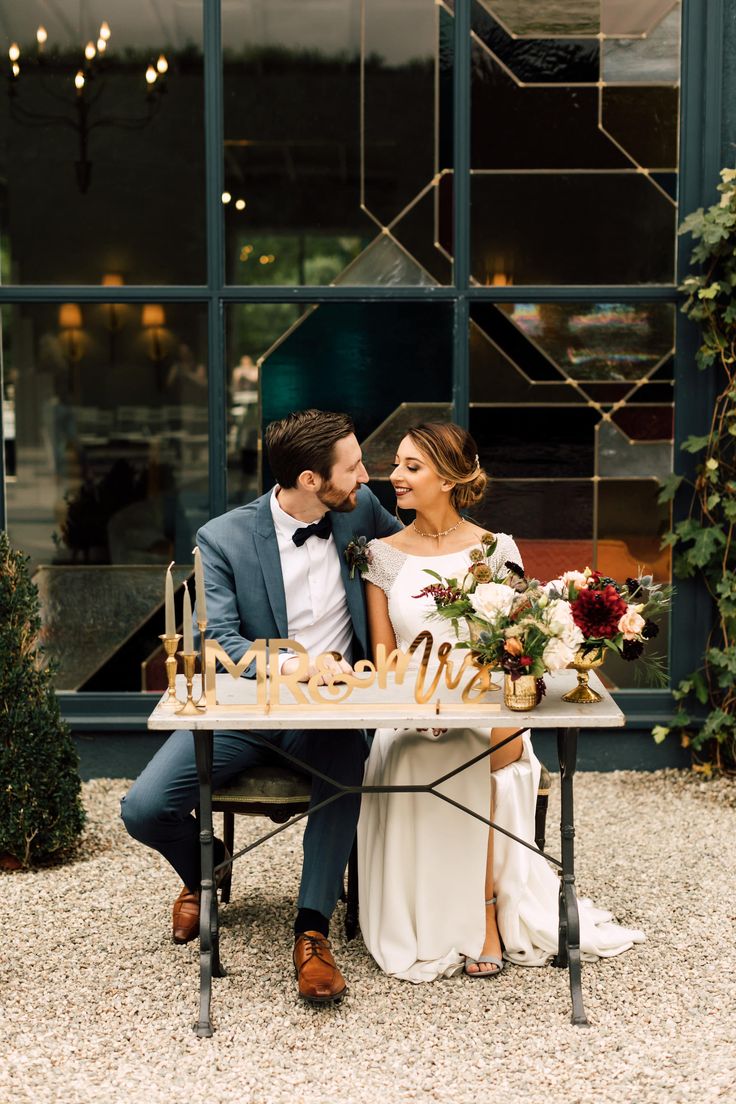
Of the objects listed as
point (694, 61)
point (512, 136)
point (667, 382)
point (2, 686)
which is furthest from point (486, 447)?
point (2, 686)

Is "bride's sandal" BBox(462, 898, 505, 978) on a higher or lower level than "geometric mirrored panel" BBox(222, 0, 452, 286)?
lower

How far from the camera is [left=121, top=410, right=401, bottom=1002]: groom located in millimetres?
3676

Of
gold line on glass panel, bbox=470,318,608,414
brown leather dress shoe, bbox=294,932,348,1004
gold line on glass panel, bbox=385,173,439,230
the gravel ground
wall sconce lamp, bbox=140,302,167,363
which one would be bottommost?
the gravel ground

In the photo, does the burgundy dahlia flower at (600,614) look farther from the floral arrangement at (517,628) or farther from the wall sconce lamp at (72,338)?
the wall sconce lamp at (72,338)

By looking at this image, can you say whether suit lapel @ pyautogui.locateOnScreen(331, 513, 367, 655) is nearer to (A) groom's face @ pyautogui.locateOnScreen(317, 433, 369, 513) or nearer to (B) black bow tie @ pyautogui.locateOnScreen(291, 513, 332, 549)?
(B) black bow tie @ pyautogui.locateOnScreen(291, 513, 332, 549)

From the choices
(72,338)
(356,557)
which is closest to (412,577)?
(356,557)

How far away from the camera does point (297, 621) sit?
4039 mm

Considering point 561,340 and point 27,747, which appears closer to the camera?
point 27,747

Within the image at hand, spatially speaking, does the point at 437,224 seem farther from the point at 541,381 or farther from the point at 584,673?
the point at 584,673

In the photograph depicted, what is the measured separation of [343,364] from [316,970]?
113 inches

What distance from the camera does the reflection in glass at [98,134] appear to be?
552cm

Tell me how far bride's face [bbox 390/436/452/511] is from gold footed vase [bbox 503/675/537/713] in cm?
89

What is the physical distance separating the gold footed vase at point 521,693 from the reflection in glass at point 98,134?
9.96 ft

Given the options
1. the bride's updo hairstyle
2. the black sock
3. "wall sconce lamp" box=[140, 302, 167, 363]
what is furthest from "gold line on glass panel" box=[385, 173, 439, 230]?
the black sock
